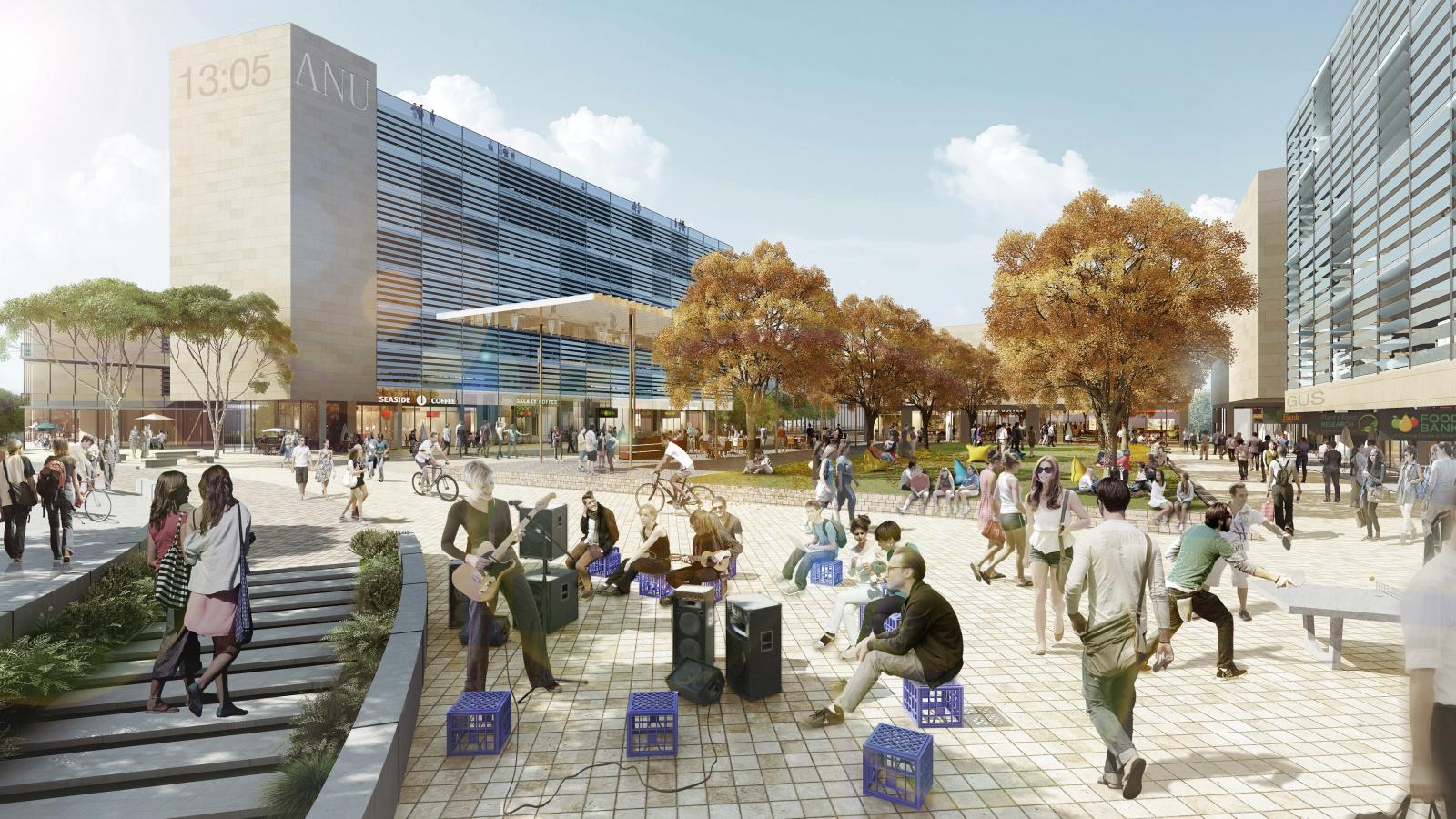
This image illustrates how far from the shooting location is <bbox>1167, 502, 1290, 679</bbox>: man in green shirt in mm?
5609

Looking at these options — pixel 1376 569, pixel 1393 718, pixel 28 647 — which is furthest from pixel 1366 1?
pixel 28 647

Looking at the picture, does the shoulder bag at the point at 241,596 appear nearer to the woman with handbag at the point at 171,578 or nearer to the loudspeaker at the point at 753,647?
the woman with handbag at the point at 171,578

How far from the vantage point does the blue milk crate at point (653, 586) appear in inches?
328

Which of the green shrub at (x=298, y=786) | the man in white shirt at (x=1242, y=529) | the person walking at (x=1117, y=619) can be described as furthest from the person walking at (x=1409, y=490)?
the green shrub at (x=298, y=786)

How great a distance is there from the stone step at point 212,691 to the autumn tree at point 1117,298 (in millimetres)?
19257

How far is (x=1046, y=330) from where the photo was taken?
2069cm

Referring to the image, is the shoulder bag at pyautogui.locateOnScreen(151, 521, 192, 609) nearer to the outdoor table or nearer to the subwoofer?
the subwoofer

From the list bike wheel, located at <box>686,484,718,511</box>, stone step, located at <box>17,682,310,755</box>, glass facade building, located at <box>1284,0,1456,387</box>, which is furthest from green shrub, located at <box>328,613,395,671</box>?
glass facade building, located at <box>1284,0,1456,387</box>

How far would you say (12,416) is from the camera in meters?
43.5

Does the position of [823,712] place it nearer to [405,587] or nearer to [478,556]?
[478,556]

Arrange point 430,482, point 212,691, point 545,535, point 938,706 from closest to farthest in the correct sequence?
1. point 938,706
2. point 212,691
3. point 545,535
4. point 430,482

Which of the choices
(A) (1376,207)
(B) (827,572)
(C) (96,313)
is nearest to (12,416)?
(C) (96,313)

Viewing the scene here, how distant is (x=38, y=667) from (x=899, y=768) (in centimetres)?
662

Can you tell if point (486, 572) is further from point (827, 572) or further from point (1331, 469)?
point (1331, 469)
